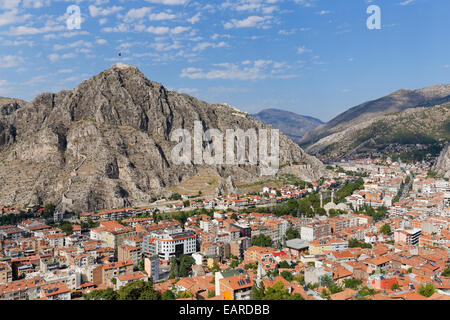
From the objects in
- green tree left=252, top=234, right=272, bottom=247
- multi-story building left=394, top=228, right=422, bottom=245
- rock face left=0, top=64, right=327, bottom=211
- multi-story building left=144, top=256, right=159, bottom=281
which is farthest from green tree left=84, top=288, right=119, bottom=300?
rock face left=0, top=64, right=327, bottom=211

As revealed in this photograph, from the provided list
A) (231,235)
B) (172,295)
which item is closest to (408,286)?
Result: (172,295)

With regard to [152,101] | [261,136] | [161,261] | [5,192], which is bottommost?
[161,261]

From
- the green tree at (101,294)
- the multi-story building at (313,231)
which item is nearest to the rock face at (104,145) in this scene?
the multi-story building at (313,231)

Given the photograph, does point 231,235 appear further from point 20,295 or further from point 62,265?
point 20,295

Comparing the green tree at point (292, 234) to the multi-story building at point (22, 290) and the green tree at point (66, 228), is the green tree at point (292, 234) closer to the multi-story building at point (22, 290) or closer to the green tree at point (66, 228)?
the green tree at point (66, 228)

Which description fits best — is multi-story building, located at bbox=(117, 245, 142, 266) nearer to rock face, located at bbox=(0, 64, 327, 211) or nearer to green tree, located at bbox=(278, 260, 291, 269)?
green tree, located at bbox=(278, 260, 291, 269)
